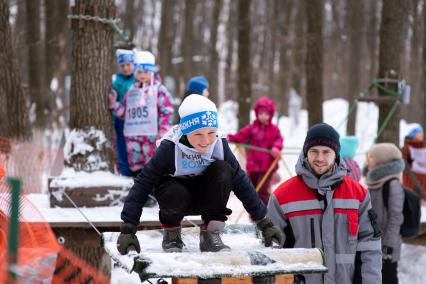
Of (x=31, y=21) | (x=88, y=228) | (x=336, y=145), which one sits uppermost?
(x=31, y=21)

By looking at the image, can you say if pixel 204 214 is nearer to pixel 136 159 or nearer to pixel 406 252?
pixel 136 159

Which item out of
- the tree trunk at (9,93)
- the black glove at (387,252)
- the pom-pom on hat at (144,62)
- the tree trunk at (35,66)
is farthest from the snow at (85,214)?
the tree trunk at (35,66)

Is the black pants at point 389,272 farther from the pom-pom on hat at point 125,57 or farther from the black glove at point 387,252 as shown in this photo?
the pom-pom on hat at point 125,57

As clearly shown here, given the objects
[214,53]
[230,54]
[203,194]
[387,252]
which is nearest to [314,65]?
[387,252]

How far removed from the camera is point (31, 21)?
14.0 metres

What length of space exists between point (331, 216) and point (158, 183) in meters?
0.95

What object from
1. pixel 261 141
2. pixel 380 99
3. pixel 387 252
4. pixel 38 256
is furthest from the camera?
pixel 380 99

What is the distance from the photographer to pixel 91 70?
238 inches

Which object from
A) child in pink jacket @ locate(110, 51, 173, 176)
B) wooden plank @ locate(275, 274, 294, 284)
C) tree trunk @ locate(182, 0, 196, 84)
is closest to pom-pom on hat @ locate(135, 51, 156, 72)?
child in pink jacket @ locate(110, 51, 173, 176)

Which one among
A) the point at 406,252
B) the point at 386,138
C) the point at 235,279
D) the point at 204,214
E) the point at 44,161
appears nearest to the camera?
the point at 235,279

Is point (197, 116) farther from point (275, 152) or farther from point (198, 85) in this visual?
point (275, 152)

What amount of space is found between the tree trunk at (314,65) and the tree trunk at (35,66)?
270 inches

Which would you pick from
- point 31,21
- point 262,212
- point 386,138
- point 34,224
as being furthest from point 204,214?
point 31,21

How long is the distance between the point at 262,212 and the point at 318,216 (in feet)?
1.02
